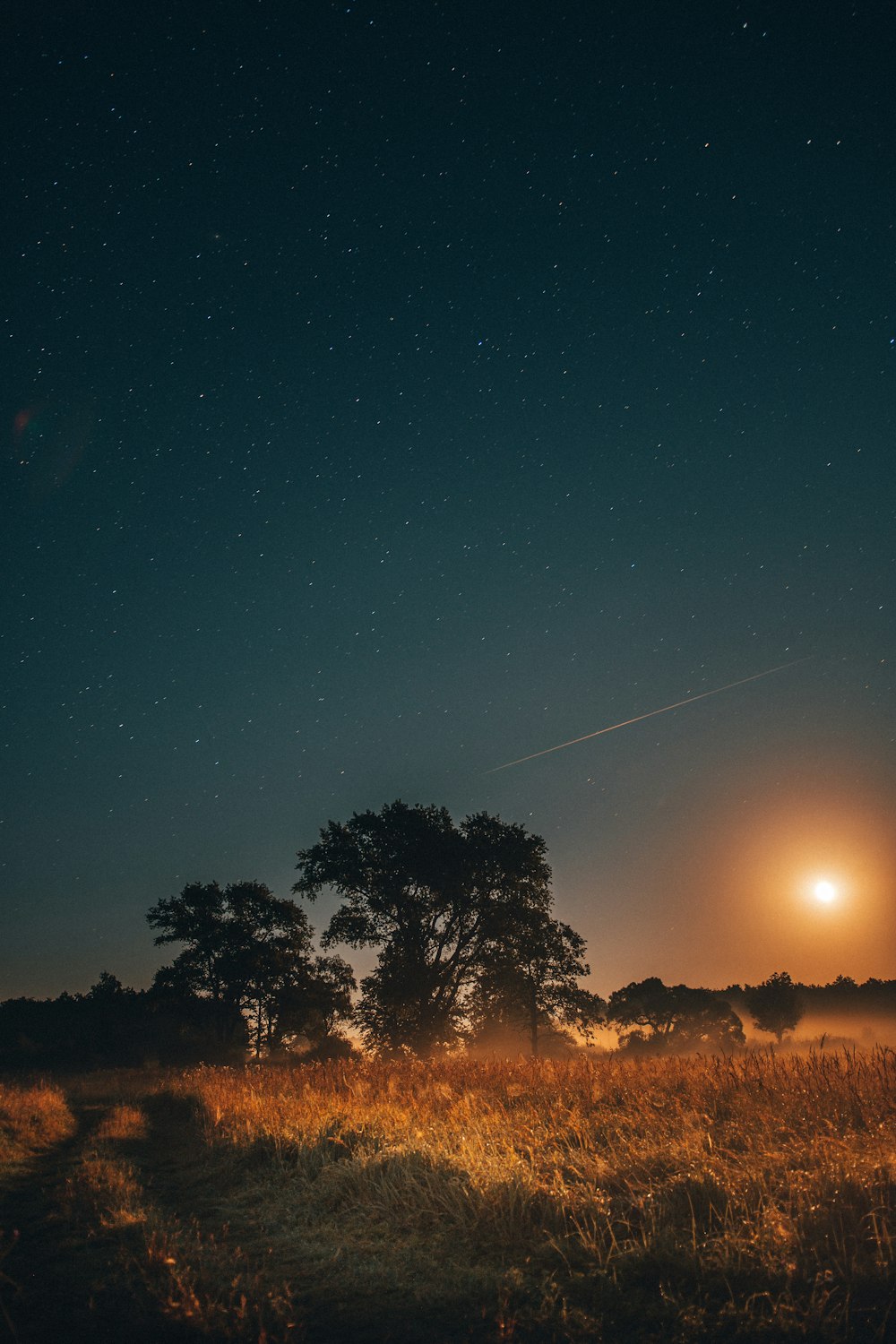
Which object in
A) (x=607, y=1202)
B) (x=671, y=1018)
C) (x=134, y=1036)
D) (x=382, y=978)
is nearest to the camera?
(x=607, y=1202)

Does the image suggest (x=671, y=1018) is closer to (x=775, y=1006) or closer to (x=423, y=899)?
(x=775, y=1006)

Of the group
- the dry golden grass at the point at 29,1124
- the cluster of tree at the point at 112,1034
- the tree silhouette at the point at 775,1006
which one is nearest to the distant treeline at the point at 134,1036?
the cluster of tree at the point at 112,1034

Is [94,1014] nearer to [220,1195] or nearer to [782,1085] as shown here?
[220,1195]

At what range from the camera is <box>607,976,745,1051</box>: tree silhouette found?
65.1m

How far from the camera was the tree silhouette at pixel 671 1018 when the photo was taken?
6506 centimetres

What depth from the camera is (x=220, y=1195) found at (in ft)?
21.3

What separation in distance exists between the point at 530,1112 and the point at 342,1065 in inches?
282

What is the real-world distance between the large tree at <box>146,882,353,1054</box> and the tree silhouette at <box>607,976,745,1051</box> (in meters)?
41.7

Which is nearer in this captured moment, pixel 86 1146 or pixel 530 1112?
pixel 530 1112

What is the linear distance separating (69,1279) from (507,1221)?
301cm

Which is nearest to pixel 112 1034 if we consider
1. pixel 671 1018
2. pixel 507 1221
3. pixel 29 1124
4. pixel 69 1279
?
pixel 29 1124

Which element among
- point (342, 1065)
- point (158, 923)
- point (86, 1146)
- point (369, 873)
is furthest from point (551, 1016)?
point (158, 923)

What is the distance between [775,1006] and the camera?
70250 mm

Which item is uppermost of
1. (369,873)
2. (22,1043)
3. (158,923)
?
(369,873)
